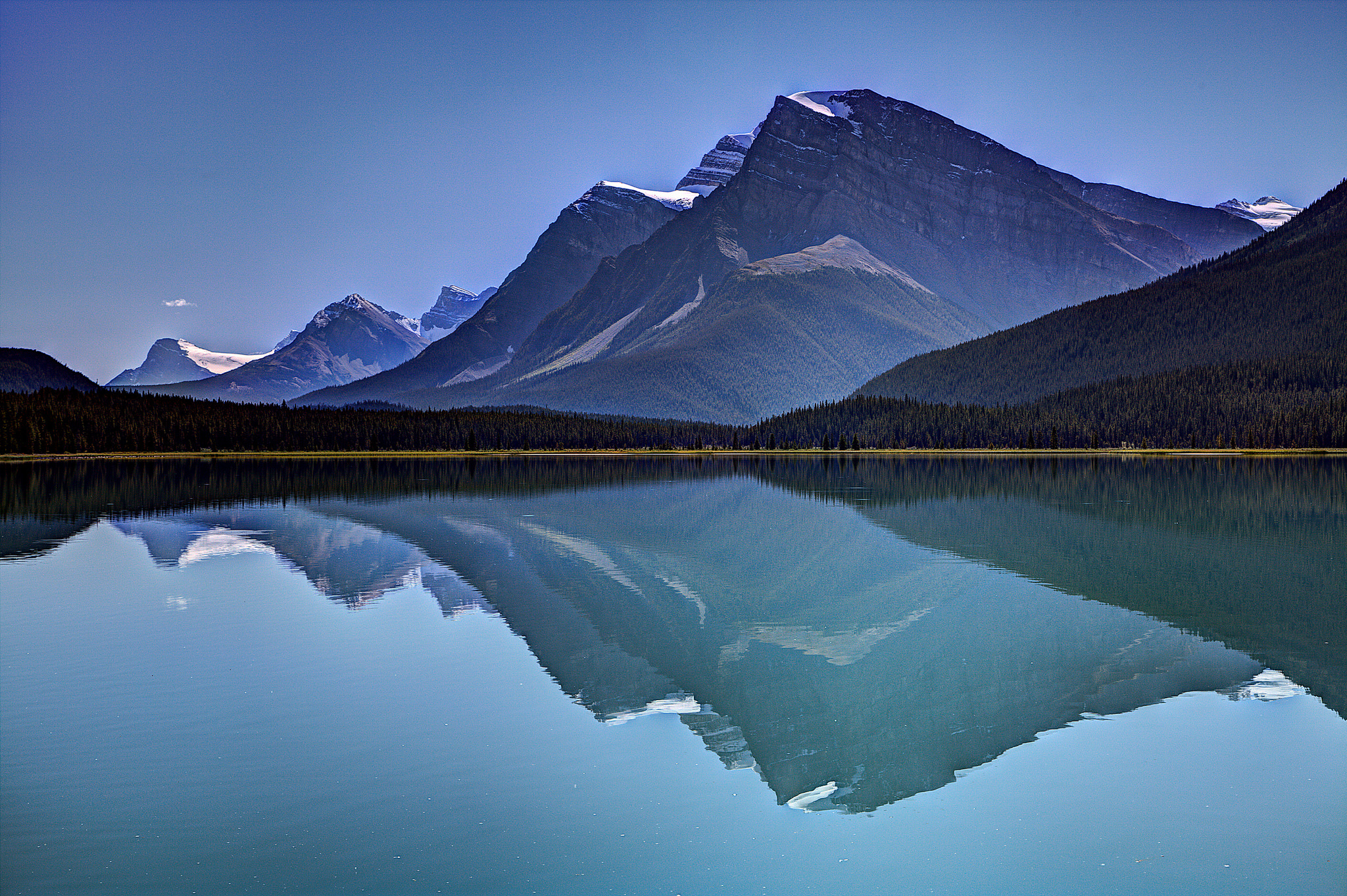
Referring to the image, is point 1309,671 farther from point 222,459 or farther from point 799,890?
point 222,459

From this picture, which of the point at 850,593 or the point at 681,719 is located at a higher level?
the point at 850,593

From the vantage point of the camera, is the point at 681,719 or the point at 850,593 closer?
the point at 681,719

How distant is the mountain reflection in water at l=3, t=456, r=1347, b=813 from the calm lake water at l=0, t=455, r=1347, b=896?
6.8 inches

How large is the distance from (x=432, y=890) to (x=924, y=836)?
270 inches

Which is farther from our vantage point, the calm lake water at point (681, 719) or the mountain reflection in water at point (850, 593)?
the mountain reflection in water at point (850, 593)

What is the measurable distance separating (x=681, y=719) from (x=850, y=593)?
14.9 metres

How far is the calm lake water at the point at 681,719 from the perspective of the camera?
12.8m

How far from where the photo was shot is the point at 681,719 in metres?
19.1

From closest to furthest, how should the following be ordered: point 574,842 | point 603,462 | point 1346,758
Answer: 1. point 574,842
2. point 1346,758
3. point 603,462

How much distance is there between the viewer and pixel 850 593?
32750mm

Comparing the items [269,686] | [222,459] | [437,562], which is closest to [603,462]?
[222,459]

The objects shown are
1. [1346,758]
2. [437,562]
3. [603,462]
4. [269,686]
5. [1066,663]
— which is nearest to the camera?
[1346,758]

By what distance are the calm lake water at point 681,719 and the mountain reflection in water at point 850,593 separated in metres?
0.17

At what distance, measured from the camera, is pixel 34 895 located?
11.9 metres
